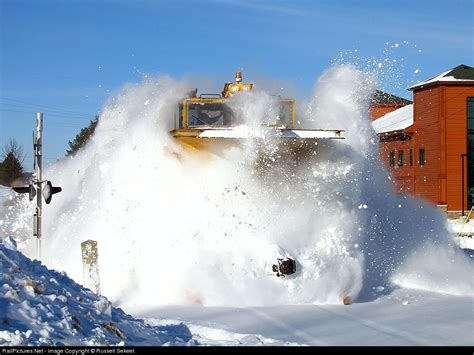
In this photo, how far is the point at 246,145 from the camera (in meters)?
11.7

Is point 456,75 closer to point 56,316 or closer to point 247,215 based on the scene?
point 247,215

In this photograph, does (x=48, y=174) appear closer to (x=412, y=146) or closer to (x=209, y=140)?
(x=209, y=140)

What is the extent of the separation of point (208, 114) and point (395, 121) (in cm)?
4106

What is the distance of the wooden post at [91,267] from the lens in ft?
36.7

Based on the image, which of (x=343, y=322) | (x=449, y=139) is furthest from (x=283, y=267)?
(x=449, y=139)

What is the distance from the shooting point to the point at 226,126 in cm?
1270

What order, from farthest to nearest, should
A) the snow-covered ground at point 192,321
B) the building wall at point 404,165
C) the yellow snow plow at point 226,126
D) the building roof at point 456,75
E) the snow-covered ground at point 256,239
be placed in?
the building wall at point 404,165
the building roof at point 456,75
the yellow snow plow at point 226,126
the snow-covered ground at point 256,239
the snow-covered ground at point 192,321

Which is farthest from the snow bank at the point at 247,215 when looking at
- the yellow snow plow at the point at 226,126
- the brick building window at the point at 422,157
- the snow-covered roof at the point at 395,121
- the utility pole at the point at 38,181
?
the snow-covered roof at the point at 395,121

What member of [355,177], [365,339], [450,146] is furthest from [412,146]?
[365,339]

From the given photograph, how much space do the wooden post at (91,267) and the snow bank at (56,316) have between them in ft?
6.32

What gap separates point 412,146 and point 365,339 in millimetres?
40781

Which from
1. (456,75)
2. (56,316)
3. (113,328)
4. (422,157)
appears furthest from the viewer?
(422,157)

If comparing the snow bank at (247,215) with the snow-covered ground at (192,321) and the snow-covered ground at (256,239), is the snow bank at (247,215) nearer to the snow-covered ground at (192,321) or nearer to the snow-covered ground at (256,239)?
the snow-covered ground at (256,239)

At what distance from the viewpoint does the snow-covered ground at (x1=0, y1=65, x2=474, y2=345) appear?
30.3 feet
